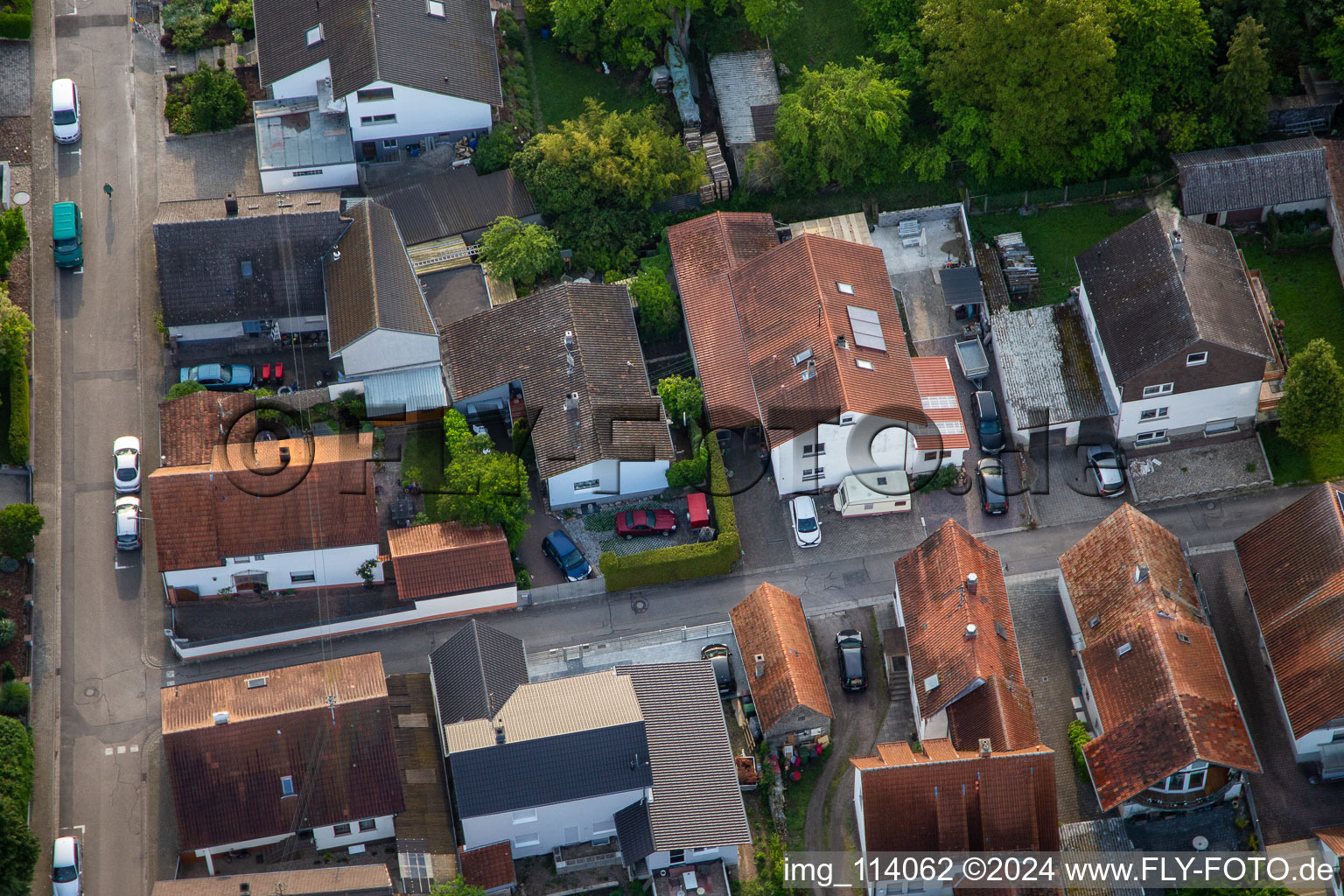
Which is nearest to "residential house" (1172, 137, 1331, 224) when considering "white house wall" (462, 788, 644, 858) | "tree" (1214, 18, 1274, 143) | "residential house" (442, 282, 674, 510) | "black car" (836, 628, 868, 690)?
"tree" (1214, 18, 1274, 143)

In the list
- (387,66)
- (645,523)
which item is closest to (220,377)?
(387,66)

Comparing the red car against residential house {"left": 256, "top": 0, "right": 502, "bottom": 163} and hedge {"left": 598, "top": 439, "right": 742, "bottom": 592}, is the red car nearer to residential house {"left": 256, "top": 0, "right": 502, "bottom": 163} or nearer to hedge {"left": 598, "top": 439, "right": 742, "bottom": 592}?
hedge {"left": 598, "top": 439, "right": 742, "bottom": 592}

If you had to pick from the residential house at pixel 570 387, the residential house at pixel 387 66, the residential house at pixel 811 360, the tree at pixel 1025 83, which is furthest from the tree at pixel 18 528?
the tree at pixel 1025 83

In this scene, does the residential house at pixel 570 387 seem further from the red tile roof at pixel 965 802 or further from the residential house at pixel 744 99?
the red tile roof at pixel 965 802

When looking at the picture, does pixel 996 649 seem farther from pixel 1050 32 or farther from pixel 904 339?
pixel 1050 32

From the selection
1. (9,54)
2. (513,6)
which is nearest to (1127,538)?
(513,6)

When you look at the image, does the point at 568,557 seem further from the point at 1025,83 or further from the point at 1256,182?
the point at 1256,182
